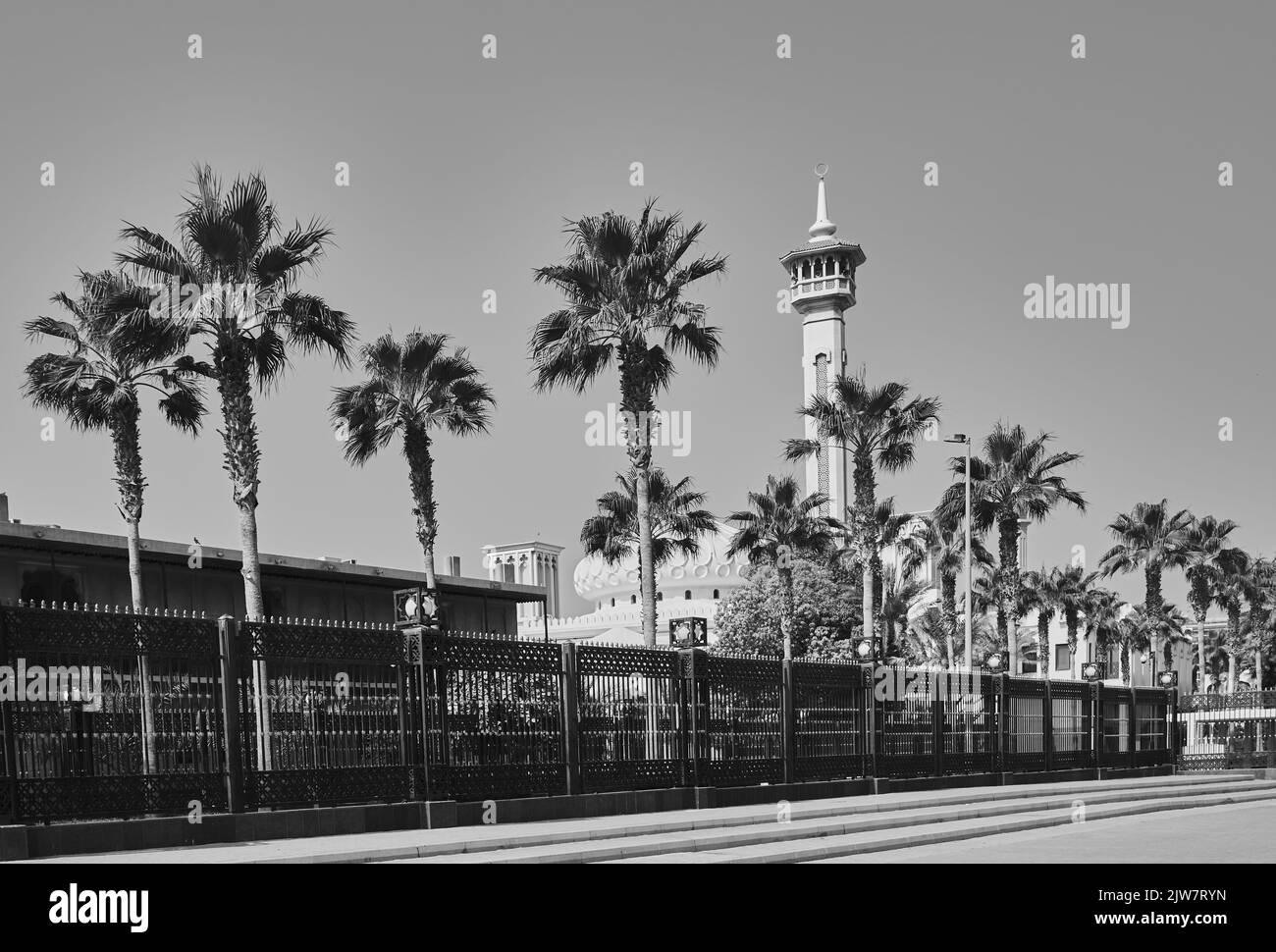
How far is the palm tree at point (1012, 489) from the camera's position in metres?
44.7

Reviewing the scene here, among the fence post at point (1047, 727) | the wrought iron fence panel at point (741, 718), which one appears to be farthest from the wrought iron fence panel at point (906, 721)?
the fence post at point (1047, 727)

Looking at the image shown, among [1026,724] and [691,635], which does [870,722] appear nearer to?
[691,635]

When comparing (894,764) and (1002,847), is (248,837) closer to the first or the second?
(1002,847)

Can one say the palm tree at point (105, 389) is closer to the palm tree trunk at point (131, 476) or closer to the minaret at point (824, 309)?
the palm tree trunk at point (131, 476)

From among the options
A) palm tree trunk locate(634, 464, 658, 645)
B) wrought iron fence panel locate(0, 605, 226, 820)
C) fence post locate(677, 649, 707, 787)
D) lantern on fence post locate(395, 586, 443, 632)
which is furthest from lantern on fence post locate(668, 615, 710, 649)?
wrought iron fence panel locate(0, 605, 226, 820)

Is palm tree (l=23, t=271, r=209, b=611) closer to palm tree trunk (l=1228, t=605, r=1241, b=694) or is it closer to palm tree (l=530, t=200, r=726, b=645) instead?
palm tree (l=530, t=200, r=726, b=645)

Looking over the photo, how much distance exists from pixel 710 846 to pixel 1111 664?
97.7 meters

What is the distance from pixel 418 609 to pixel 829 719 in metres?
10.0

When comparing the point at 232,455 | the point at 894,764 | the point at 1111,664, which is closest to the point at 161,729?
the point at 232,455

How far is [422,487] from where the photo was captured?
37188 millimetres

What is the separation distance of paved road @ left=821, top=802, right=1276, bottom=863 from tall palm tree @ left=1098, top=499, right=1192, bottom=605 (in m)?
37.1

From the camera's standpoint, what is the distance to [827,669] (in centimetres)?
2648

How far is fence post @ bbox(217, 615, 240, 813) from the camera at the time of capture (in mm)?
16594

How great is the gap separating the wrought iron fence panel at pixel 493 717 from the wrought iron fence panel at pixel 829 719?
6.11m
